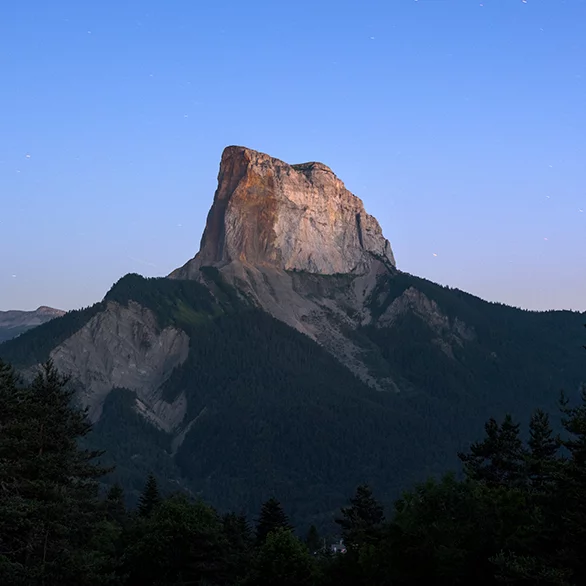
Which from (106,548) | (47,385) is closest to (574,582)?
(47,385)

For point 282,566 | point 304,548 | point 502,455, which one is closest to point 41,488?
point 282,566

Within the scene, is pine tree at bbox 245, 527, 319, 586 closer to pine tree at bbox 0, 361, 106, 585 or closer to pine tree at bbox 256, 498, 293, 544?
pine tree at bbox 0, 361, 106, 585

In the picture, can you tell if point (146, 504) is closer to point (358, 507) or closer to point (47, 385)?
point (358, 507)

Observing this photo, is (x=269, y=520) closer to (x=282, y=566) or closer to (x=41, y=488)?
(x=282, y=566)

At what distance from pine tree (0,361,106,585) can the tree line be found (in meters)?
0.08

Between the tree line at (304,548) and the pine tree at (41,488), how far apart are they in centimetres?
8

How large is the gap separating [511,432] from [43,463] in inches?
1268

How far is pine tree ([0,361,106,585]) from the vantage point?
5156 centimetres

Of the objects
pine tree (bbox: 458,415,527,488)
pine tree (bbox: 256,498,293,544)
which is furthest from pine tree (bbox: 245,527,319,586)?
pine tree (bbox: 256,498,293,544)

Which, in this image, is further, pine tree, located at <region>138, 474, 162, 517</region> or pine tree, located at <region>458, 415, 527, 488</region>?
pine tree, located at <region>138, 474, 162, 517</region>

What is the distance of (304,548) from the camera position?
71.4 meters

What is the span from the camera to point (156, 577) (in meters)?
71.1

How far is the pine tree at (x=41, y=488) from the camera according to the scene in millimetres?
51562

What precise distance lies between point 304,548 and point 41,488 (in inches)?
938
